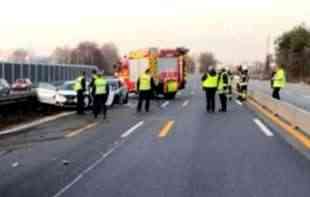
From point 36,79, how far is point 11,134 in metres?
41.0

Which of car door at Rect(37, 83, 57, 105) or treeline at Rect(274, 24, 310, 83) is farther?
treeline at Rect(274, 24, 310, 83)

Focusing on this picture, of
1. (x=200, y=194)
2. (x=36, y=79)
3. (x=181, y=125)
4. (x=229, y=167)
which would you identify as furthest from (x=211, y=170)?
(x=36, y=79)

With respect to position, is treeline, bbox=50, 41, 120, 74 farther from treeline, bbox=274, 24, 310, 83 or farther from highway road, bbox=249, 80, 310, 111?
highway road, bbox=249, 80, 310, 111

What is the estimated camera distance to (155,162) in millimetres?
11250

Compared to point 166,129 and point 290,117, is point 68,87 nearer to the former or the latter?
point 166,129

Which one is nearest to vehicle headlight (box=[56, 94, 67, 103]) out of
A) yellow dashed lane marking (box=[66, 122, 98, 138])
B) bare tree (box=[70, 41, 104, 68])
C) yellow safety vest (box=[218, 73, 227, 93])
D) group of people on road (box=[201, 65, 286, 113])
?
group of people on road (box=[201, 65, 286, 113])

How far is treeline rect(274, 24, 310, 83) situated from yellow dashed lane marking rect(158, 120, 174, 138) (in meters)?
87.4

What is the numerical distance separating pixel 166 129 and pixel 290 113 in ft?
12.8

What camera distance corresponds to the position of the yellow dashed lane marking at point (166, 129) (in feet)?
53.4

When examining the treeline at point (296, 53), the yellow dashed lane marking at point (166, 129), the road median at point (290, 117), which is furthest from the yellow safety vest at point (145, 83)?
the treeline at point (296, 53)

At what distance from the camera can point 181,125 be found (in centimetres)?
1931

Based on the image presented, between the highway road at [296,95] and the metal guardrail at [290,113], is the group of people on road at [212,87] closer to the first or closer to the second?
the metal guardrail at [290,113]

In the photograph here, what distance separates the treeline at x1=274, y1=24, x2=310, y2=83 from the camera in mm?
107688

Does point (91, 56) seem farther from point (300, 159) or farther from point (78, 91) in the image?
point (300, 159)
